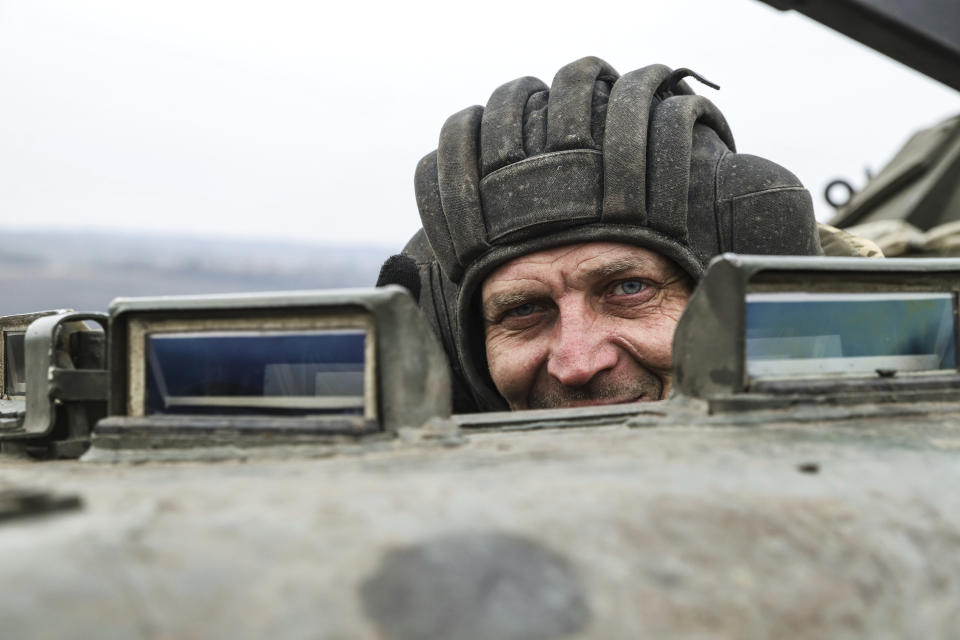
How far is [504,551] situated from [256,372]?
463 mm

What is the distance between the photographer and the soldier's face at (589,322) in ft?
6.41

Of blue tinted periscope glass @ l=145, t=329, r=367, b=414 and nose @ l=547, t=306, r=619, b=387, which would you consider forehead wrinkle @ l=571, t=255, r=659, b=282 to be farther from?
blue tinted periscope glass @ l=145, t=329, r=367, b=414

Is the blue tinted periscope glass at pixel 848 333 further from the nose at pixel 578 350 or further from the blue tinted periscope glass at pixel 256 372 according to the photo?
the nose at pixel 578 350

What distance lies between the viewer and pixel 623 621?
62 cm

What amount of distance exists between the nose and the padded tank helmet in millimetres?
168

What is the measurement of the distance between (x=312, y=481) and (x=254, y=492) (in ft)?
0.19

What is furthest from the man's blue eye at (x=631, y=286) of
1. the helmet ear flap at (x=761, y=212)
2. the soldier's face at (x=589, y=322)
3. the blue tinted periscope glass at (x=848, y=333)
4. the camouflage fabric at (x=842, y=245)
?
the blue tinted periscope glass at (x=848, y=333)

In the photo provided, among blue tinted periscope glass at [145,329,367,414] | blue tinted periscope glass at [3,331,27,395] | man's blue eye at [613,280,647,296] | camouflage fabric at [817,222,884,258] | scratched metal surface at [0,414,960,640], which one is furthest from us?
camouflage fabric at [817,222,884,258]

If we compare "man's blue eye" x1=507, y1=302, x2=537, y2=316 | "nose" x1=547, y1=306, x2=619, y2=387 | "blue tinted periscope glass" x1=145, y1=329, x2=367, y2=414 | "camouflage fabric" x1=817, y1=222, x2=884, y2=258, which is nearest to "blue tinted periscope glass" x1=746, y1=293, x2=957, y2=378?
"blue tinted periscope glass" x1=145, y1=329, x2=367, y2=414

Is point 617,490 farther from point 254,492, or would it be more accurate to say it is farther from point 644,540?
point 254,492

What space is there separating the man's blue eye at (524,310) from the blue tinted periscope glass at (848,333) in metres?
1.04

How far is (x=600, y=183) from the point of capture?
197 cm

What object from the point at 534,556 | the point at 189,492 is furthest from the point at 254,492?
the point at 534,556

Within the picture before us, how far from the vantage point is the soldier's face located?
195 centimetres
